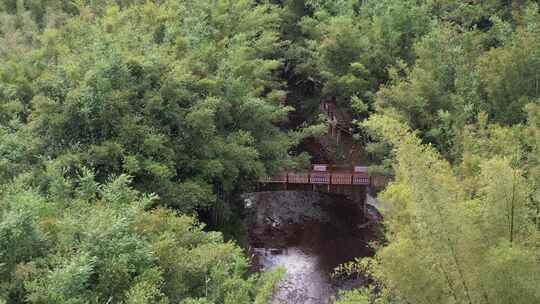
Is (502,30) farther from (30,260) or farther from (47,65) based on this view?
(30,260)

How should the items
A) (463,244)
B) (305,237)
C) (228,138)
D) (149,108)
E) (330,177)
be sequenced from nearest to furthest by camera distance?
1. (463,244)
2. (149,108)
3. (228,138)
4. (330,177)
5. (305,237)

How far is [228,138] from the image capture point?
14789 millimetres

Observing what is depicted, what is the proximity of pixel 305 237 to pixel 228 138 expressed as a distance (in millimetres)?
5513

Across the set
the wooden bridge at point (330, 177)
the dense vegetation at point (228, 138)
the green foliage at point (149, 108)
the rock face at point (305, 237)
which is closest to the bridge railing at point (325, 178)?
the wooden bridge at point (330, 177)

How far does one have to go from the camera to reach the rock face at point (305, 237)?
16000 mm

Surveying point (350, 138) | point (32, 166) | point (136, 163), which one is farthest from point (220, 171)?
point (350, 138)

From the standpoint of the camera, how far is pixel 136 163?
12.1 meters

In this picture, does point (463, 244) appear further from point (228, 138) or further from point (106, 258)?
point (228, 138)

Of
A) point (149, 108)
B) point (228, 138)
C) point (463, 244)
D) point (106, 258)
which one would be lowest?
point (106, 258)

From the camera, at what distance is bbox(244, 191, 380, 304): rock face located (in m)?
16.0

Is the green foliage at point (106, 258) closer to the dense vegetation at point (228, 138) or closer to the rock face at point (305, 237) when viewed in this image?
the dense vegetation at point (228, 138)

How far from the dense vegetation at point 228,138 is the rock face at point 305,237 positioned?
171 centimetres

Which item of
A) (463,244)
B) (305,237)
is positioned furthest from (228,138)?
(463,244)

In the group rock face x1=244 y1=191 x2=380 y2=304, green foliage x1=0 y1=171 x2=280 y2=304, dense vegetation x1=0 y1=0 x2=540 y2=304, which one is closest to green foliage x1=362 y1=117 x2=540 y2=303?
dense vegetation x1=0 y1=0 x2=540 y2=304
